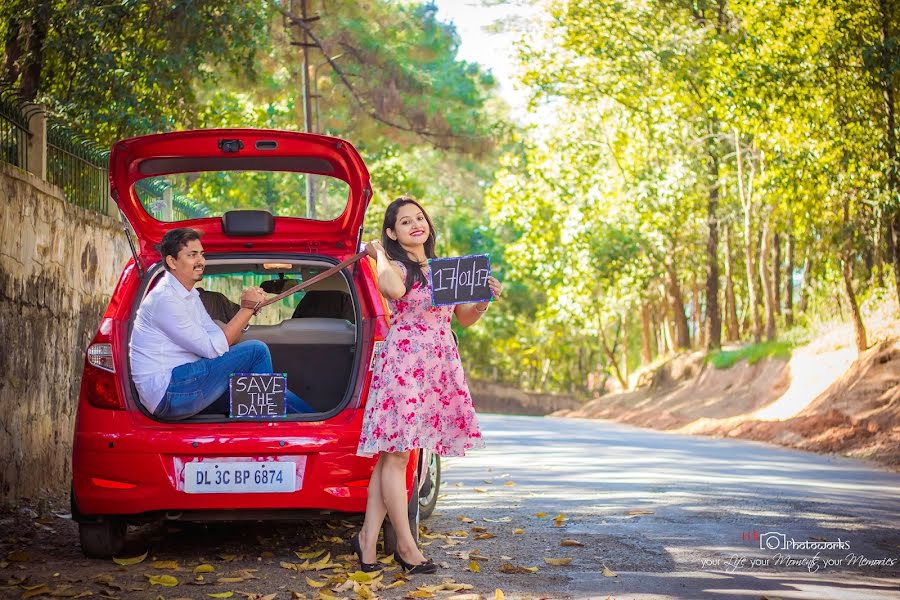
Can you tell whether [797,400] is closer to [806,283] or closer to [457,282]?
[806,283]

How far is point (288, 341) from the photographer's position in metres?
7.74

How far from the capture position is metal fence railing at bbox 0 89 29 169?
31.5 ft

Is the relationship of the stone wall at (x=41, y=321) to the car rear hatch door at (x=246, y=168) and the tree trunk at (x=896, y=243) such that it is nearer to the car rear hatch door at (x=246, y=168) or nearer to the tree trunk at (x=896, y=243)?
the car rear hatch door at (x=246, y=168)

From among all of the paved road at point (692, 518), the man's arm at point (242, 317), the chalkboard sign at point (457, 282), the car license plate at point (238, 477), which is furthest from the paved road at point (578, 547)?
the chalkboard sign at point (457, 282)

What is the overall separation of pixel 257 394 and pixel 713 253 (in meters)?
25.7

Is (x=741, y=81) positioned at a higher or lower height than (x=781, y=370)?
higher

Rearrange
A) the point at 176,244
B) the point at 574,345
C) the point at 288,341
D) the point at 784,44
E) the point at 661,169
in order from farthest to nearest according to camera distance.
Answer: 1. the point at 574,345
2. the point at 661,169
3. the point at 784,44
4. the point at 288,341
5. the point at 176,244

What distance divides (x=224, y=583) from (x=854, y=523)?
4.08m

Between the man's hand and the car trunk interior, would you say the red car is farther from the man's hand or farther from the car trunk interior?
the man's hand

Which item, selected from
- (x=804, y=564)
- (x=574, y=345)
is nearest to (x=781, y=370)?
(x=804, y=564)

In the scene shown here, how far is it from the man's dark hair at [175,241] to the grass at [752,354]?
1999 centimetres

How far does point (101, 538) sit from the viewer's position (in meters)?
6.78

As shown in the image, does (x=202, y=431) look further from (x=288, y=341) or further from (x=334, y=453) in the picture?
(x=288, y=341)

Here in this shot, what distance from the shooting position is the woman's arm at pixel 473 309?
249 inches
